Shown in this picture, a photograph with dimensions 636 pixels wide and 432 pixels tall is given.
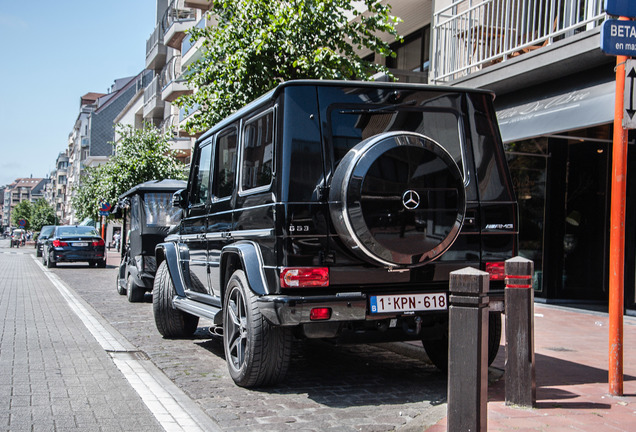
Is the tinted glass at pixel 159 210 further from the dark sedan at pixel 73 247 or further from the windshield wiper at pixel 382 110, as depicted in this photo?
the dark sedan at pixel 73 247

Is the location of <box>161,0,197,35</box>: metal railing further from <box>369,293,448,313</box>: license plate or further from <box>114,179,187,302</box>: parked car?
<box>369,293,448,313</box>: license plate

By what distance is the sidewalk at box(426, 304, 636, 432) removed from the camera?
4484 millimetres

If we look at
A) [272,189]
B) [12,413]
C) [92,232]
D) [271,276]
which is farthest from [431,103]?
[92,232]

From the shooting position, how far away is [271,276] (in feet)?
17.2

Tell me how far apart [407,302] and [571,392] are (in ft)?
4.81

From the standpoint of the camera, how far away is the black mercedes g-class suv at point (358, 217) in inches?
201

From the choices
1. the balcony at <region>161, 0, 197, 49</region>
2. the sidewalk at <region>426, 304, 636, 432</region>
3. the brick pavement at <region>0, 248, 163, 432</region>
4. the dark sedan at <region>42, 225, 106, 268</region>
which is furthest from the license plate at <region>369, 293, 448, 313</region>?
the balcony at <region>161, 0, 197, 49</region>

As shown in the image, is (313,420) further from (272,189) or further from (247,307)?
(272,189)

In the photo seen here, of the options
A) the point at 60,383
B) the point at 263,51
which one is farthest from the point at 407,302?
the point at 263,51

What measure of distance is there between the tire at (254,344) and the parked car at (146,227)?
7.84 metres

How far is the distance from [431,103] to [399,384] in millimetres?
2376

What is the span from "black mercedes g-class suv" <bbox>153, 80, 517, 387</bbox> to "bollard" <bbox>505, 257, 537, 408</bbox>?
16.8 inches

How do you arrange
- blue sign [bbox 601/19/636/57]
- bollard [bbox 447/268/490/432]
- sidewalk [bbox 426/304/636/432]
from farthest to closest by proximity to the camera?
blue sign [bbox 601/19/636/57] → sidewalk [bbox 426/304/636/432] → bollard [bbox 447/268/490/432]

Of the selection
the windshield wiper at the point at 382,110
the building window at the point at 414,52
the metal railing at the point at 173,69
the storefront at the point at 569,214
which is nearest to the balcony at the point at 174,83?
the metal railing at the point at 173,69
